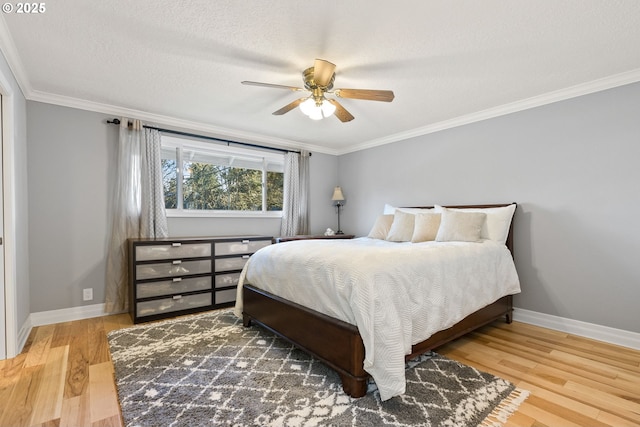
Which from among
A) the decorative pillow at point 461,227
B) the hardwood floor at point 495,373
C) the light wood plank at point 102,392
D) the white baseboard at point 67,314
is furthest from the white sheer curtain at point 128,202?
the decorative pillow at point 461,227

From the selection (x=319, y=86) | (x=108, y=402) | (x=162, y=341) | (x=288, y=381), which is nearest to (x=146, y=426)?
(x=108, y=402)

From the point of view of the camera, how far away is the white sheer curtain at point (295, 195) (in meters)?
4.60

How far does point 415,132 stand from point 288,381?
3.43 m

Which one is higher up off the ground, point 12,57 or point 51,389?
point 12,57

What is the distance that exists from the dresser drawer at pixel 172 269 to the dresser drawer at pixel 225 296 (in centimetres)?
32

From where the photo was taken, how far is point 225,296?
11.6 ft

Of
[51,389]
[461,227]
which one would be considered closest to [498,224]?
[461,227]

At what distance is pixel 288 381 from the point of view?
190 cm

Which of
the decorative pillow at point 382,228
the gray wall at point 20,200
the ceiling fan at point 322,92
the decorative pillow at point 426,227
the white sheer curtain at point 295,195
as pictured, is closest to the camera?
the ceiling fan at point 322,92

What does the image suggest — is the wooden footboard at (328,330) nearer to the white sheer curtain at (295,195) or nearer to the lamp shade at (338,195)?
the white sheer curtain at (295,195)

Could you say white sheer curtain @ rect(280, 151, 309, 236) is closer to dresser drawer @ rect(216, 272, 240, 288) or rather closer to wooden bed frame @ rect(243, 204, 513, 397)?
dresser drawer @ rect(216, 272, 240, 288)

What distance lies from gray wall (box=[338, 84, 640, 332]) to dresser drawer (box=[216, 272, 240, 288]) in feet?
9.07

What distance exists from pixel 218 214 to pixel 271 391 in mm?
2721

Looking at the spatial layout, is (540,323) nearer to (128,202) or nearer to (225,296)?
(225,296)
